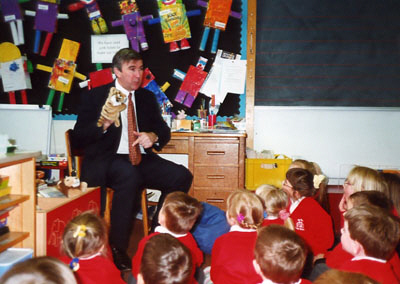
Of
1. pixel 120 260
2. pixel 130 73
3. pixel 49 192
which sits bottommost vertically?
pixel 120 260

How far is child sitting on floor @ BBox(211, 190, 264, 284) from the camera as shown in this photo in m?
1.47

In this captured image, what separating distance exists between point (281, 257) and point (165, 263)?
1.33ft

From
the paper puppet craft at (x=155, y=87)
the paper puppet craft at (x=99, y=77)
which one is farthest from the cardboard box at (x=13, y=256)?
the paper puppet craft at (x=99, y=77)

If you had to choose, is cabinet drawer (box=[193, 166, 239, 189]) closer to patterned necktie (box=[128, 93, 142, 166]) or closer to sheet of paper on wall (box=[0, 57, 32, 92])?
patterned necktie (box=[128, 93, 142, 166])

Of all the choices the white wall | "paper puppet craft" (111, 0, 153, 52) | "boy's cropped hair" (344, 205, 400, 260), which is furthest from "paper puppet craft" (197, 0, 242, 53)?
"boy's cropped hair" (344, 205, 400, 260)

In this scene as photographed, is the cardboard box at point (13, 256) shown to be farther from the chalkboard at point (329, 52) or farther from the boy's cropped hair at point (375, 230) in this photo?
the chalkboard at point (329, 52)

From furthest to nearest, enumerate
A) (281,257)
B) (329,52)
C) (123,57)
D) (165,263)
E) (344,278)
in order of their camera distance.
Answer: (329,52) → (123,57) → (281,257) → (165,263) → (344,278)

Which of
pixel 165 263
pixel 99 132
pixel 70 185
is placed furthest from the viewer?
pixel 99 132

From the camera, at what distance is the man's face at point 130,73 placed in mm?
2523

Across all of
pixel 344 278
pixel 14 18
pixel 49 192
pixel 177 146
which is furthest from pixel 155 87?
pixel 344 278

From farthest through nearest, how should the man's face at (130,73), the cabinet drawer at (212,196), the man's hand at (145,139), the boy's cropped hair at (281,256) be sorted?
1. the cabinet drawer at (212,196)
2. the man's face at (130,73)
3. the man's hand at (145,139)
4. the boy's cropped hair at (281,256)

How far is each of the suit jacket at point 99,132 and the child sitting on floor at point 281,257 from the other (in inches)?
54.0

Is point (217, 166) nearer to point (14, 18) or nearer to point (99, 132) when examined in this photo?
point (99, 132)

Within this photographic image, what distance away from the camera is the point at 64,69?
12.0 feet
